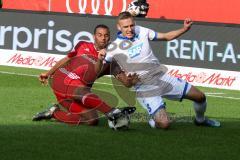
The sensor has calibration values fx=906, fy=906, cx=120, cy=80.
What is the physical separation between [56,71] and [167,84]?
1.65m

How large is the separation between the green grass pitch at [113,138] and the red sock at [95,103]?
0.29 meters

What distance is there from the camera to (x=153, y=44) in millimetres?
21641

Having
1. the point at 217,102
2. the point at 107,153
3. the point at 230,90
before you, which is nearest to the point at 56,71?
the point at 107,153

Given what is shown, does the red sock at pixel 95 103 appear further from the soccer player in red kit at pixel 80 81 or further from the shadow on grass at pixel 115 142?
the shadow on grass at pixel 115 142

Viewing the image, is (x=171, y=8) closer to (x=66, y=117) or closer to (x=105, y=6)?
(x=105, y=6)

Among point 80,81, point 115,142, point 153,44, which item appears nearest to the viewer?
point 115,142

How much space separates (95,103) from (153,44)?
898 cm

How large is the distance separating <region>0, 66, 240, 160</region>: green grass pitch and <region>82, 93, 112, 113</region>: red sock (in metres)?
0.29

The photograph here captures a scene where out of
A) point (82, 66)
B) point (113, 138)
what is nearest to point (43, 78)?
point (82, 66)

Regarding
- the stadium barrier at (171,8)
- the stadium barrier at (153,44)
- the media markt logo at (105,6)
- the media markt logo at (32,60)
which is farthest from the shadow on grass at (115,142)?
the media markt logo at (105,6)

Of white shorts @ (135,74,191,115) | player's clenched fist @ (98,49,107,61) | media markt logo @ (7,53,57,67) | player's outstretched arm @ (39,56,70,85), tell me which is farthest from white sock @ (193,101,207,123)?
media markt logo @ (7,53,57,67)

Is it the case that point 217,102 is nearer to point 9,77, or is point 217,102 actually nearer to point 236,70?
point 236,70

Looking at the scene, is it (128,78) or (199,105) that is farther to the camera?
(199,105)

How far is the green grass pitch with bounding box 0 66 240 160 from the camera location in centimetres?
1049
